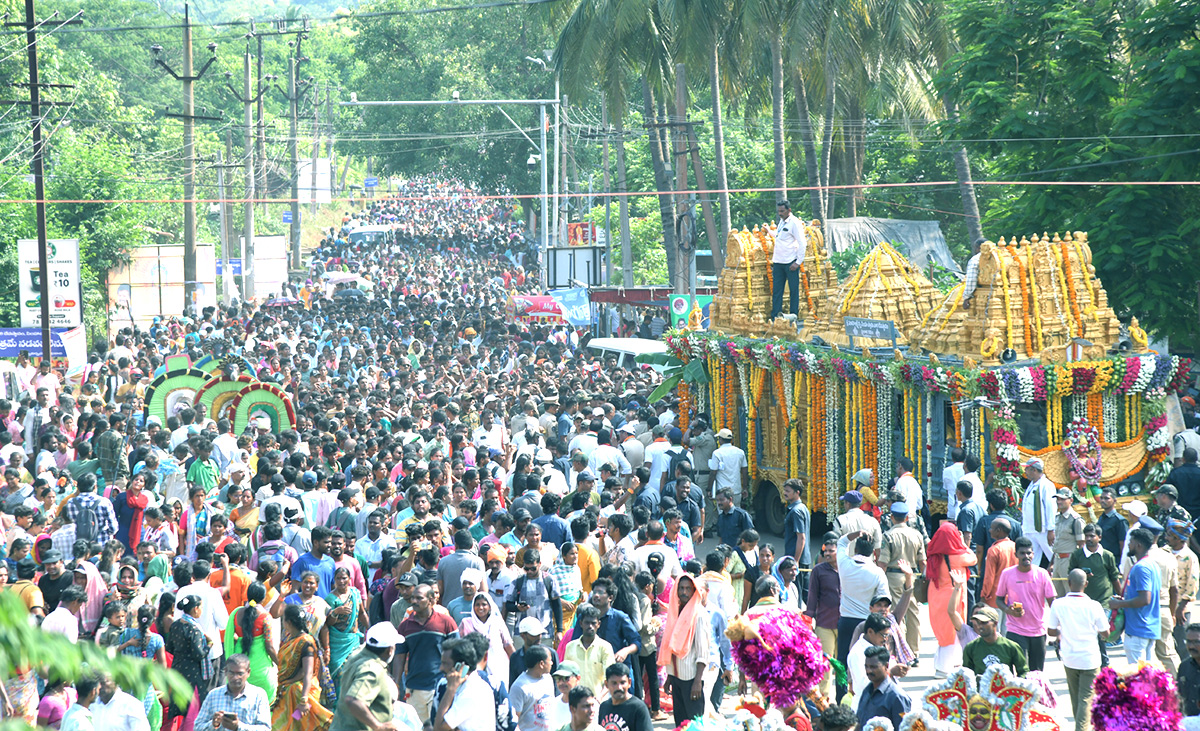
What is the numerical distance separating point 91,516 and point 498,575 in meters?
3.92

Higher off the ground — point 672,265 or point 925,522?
point 672,265

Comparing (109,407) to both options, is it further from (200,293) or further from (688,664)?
(200,293)

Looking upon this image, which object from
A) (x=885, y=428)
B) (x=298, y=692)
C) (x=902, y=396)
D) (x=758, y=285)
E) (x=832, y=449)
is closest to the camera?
(x=298, y=692)

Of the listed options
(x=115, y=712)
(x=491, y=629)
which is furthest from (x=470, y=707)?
(x=115, y=712)

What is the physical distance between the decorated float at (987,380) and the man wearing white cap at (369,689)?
7.59 meters

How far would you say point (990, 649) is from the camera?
855cm

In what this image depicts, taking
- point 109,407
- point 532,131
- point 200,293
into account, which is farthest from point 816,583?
point 532,131

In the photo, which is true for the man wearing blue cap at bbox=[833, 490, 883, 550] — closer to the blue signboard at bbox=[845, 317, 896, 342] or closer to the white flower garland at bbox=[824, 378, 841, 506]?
the blue signboard at bbox=[845, 317, 896, 342]

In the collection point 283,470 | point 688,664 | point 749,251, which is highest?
point 749,251

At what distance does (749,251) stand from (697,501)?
19.8 ft

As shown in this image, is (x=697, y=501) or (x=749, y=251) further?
(x=749, y=251)

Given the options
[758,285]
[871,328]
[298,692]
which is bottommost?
[298,692]

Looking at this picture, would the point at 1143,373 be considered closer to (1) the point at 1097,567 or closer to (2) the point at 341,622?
(1) the point at 1097,567

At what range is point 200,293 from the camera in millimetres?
39781
